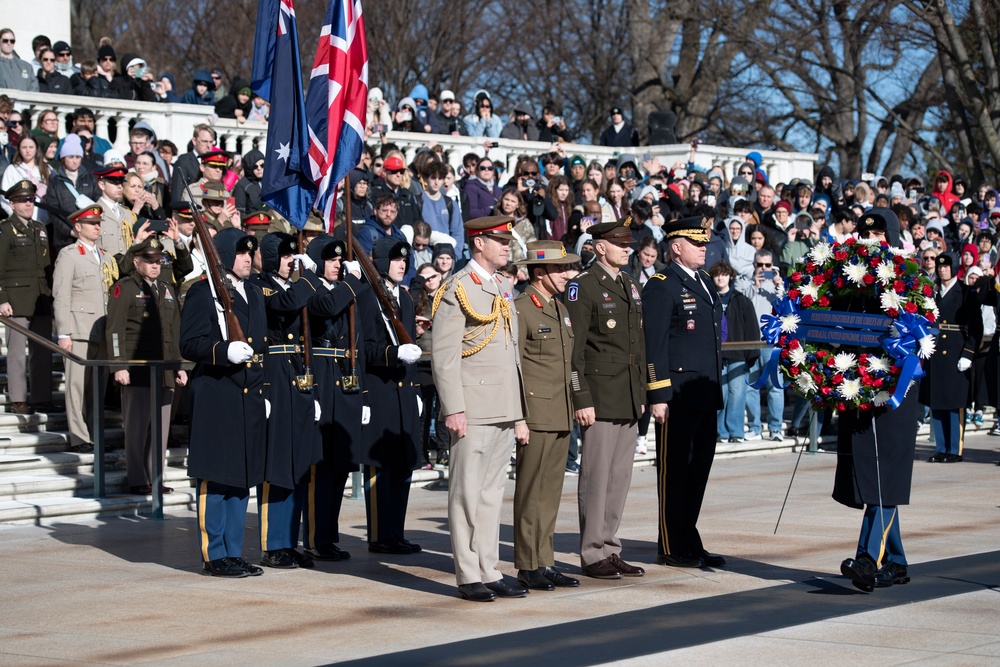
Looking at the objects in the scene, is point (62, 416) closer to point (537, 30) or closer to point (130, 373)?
point (130, 373)

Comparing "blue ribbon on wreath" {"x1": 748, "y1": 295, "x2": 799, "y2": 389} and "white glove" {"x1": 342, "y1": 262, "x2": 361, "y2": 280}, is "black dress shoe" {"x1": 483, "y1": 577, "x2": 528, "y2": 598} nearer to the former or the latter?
"blue ribbon on wreath" {"x1": 748, "y1": 295, "x2": 799, "y2": 389}

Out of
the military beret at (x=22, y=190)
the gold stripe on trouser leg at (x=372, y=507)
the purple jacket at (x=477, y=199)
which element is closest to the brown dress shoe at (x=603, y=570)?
the gold stripe on trouser leg at (x=372, y=507)

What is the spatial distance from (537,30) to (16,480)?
1303 inches

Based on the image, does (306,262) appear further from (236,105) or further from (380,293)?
(236,105)

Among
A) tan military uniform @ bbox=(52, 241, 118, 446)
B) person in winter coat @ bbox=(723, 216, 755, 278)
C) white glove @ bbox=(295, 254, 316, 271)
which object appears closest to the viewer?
white glove @ bbox=(295, 254, 316, 271)

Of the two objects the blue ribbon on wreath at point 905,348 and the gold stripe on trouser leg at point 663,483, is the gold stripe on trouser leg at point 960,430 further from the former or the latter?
the blue ribbon on wreath at point 905,348

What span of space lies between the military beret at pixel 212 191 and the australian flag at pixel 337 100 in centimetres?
370

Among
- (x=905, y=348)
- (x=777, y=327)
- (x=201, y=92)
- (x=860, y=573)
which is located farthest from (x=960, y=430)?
(x=201, y=92)

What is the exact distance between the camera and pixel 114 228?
15672 mm

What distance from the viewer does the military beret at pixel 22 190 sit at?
15.1m

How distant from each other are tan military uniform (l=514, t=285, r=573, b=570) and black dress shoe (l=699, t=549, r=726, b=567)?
115cm

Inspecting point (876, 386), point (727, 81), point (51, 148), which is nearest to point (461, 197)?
point (51, 148)

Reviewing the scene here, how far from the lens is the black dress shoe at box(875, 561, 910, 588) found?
9398 mm

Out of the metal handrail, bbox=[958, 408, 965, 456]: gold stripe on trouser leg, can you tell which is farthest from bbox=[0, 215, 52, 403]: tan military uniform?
bbox=[958, 408, 965, 456]: gold stripe on trouser leg
